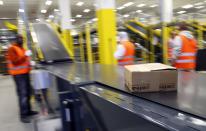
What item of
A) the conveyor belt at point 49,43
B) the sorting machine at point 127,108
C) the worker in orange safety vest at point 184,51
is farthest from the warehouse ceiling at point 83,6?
the sorting machine at point 127,108

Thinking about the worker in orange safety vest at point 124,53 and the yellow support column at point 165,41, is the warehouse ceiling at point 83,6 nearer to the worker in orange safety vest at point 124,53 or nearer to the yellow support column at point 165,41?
the yellow support column at point 165,41

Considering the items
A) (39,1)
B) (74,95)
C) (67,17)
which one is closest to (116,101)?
(74,95)

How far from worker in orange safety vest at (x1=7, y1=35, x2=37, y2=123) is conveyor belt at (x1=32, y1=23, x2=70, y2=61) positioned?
0.43 meters

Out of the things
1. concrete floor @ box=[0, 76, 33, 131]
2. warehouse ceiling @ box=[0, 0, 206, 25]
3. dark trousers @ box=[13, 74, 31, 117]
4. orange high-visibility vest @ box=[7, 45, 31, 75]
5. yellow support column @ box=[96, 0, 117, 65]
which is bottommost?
concrete floor @ box=[0, 76, 33, 131]

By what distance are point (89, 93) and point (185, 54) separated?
2.99 meters

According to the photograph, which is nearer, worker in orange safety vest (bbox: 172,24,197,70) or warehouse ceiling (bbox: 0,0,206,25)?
worker in orange safety vest (bbox: 172,24,197,70)

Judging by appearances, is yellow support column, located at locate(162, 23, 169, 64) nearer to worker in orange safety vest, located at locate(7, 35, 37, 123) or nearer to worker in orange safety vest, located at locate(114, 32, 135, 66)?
worker in orange safety vest, located at locate(114, 32, 135, 66)

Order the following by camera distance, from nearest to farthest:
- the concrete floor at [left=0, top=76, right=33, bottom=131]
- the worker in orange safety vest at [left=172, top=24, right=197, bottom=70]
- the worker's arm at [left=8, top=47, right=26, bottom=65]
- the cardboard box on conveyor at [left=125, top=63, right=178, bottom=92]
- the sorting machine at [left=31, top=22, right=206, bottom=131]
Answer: the sorting machine at [left=31, top=22, right=206, bottom=131] → the cardboard box on conveyor at [left=125, top=63, right=178, bottom=92] → the concrete floor at [left=0, top=76, right=33, bottom=131] → the worker's arm at [left=8, top=47, right=26, bottom=65] → the worker in orange safety vest at [left=172, top=24, right=197, bottom=70]

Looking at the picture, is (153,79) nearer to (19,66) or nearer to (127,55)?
(19,66)

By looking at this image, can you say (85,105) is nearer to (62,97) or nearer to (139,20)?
(62,97)

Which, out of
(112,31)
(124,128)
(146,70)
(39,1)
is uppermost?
(39,1)

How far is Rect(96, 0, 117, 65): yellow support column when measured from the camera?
224 inches

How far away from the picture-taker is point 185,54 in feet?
12.8

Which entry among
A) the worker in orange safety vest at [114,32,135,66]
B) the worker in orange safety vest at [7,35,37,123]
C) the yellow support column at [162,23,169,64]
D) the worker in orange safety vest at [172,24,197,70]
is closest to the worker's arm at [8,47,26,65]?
the worker in orange safety vest at [7,35,37,123]
